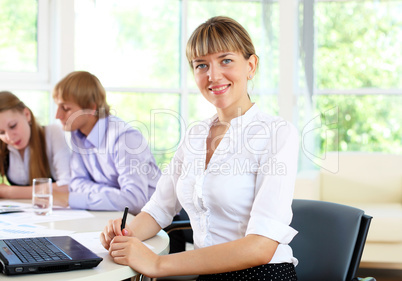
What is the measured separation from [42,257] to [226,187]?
550 mm

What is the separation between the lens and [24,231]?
64.4 inches

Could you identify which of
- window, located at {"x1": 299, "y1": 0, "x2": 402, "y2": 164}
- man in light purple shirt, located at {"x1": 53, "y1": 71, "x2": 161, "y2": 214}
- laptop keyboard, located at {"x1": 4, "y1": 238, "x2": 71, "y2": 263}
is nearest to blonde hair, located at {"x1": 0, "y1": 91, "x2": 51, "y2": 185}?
man in light purple shirt, located at {"x1": 53, "y1": 71, "x2": 161, "y2": 214}

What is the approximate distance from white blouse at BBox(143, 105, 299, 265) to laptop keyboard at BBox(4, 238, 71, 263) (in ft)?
1.39

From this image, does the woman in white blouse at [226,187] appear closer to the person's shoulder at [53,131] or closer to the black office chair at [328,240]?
the black office chair at [328,240]

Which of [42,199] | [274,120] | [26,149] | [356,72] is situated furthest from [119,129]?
[356,72]

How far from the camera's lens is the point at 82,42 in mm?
4141

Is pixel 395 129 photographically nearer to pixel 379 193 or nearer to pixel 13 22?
pixel 379 193

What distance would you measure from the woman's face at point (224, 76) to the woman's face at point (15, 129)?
56.9 inches

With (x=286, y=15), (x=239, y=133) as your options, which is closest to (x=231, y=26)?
(x=239, y=133)

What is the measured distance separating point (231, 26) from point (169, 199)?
2.00 feet

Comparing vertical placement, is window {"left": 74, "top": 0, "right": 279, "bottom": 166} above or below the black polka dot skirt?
above

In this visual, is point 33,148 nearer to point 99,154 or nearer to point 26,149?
point 26,149

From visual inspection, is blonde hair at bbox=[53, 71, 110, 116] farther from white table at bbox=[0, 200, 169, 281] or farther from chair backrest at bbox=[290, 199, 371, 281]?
chair backrest at bbox=[290, 199, 371, 281]

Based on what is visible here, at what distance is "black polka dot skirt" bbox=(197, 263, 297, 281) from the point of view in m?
1.39
